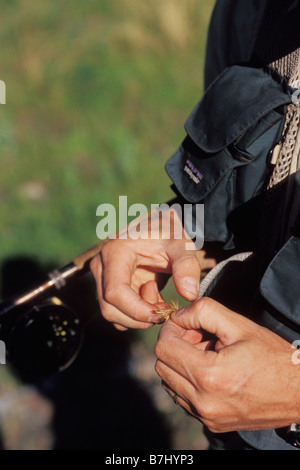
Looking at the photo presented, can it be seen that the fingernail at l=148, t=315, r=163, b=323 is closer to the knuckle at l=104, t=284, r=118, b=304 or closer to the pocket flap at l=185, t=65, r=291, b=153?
the knuckle at l=104, t=284, r=118, b=304

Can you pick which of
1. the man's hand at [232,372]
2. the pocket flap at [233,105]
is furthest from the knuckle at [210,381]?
the pocket flap at [233,105]

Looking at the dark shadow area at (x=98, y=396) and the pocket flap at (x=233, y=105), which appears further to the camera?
the dark shadow area at (x=98, y=396)

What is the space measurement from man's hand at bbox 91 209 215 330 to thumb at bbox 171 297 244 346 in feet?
0.75

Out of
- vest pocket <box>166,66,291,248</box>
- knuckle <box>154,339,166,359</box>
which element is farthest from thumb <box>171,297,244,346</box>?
vest pocket <box>166,66,291,248</box>

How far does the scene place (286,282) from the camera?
4.54 ft

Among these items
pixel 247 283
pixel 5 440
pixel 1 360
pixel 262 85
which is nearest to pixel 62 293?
pixel 1 360

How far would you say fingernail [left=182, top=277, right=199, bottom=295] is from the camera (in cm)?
162

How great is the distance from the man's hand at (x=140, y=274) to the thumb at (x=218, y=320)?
0.23m

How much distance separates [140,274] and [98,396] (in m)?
1.72

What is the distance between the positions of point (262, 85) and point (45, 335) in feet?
5.60

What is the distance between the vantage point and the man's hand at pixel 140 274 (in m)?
1.66

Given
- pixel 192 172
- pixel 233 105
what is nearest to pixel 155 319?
pixel 192 172

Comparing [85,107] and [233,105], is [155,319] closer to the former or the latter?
[233,105]

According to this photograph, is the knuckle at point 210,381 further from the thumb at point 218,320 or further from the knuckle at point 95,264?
the knuckle at point 95,264
